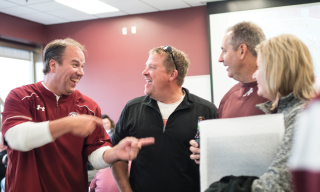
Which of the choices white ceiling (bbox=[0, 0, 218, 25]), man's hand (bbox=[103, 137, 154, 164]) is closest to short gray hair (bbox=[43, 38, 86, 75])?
man's hand (bbox=[103, 137, 154, 164])

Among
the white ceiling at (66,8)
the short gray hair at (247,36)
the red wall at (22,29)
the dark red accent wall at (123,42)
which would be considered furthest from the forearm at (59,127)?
the red wall at (22,29)

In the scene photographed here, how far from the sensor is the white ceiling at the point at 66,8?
4.91 meters

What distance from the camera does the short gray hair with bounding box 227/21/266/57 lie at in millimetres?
1608

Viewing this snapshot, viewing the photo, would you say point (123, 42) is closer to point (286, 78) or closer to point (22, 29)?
point (22, 29)

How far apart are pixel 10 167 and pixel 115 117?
14.0ft

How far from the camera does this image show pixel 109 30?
19.5 feet

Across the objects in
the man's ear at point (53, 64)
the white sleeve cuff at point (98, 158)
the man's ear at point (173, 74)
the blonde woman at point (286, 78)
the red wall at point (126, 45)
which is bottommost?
the white sleeve cuff at point (98, 158)

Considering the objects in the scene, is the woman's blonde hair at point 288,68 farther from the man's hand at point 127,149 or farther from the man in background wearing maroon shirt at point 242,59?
the man's hand at point 127,149

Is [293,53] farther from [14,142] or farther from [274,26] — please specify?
[274,26]

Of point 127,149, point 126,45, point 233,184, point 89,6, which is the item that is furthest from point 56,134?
point 126,45

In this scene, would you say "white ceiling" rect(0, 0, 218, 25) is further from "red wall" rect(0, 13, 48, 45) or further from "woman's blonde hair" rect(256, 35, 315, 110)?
"woman's blonde hair" rect(256, 35, 315, 110)

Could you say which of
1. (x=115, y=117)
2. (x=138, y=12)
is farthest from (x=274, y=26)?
(x=115, y=117)

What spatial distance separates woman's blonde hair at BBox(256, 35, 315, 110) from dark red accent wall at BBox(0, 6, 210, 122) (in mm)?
4236

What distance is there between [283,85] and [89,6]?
4764 mm
